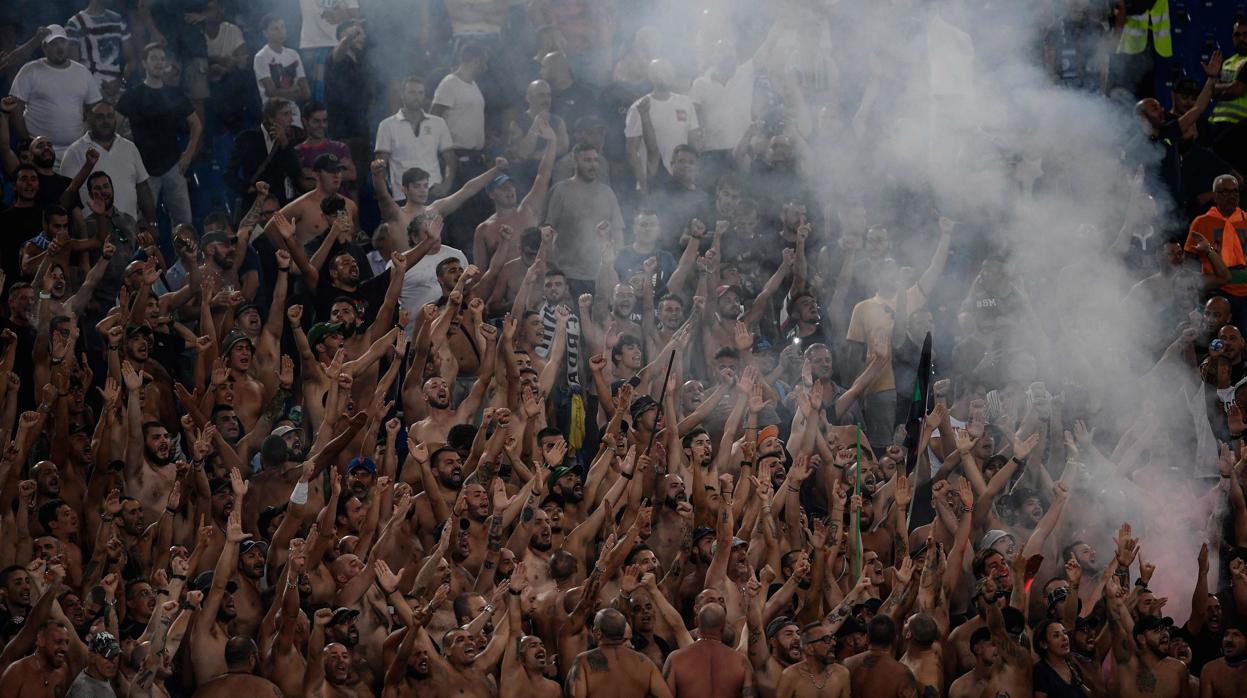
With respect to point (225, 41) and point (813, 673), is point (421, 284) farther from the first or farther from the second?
point (813, 673)

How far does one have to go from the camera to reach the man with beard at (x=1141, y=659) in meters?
11.3

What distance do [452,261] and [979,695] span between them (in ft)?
12.7

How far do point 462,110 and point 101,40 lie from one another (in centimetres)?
237

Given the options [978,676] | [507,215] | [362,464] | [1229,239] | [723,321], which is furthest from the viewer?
[1229,239]

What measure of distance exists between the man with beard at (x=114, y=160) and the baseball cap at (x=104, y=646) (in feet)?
13.3

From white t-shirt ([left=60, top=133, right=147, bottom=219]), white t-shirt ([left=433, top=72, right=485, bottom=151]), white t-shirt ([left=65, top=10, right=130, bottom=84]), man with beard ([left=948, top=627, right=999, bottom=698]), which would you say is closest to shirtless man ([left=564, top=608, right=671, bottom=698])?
man with beard ([left=948, top=627, right=999, bottom=698])

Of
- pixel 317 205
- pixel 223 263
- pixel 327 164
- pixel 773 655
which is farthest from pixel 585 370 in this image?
pixel 773 655

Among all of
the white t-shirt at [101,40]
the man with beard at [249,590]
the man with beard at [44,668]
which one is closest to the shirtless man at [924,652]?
the man with beard at [249,590]

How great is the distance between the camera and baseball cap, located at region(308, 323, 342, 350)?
478 inches

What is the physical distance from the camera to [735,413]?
1230 centimetres

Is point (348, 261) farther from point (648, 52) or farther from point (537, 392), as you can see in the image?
point (648, 52)

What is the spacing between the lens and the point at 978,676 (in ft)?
36.5

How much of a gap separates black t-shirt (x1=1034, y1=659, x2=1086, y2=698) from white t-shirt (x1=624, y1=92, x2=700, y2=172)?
452cm

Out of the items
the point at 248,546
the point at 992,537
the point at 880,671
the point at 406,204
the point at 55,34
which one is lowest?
the point at 992,537
